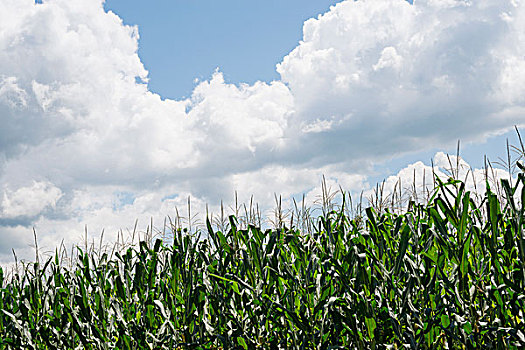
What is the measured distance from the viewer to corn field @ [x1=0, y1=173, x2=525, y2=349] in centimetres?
291

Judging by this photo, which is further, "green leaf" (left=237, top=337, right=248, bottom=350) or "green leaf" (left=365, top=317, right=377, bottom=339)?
"green leaf" (left=237, top=337, right=248, bottom=350)

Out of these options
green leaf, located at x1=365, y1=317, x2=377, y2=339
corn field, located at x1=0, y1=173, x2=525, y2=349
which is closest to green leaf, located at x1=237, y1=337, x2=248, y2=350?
corn field, located at x1=0, y1=173, x2=525, y2=349

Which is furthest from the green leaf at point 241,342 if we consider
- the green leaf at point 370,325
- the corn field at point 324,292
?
the green leaf at point 370,325

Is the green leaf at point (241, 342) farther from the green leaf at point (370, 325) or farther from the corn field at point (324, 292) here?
the green leaf at point (370, 325)

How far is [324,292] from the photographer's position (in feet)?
11.1

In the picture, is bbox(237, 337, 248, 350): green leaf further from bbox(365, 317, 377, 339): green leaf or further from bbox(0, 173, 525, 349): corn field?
bbox(365, 317, 377, 339): green leaf

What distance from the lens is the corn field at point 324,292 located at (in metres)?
2.91

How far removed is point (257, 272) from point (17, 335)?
242 centimetres

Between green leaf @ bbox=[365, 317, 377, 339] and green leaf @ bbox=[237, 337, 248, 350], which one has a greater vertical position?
green leaf @ bbox=[365, 317, 377, 339]

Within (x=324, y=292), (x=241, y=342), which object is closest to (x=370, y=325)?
(x=324, y=292)

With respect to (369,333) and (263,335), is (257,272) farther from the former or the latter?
(369,333)

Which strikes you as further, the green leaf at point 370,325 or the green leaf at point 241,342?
the green leaf at point 241,342

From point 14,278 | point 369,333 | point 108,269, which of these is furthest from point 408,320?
point 14,278

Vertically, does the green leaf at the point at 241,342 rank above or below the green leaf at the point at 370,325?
below
